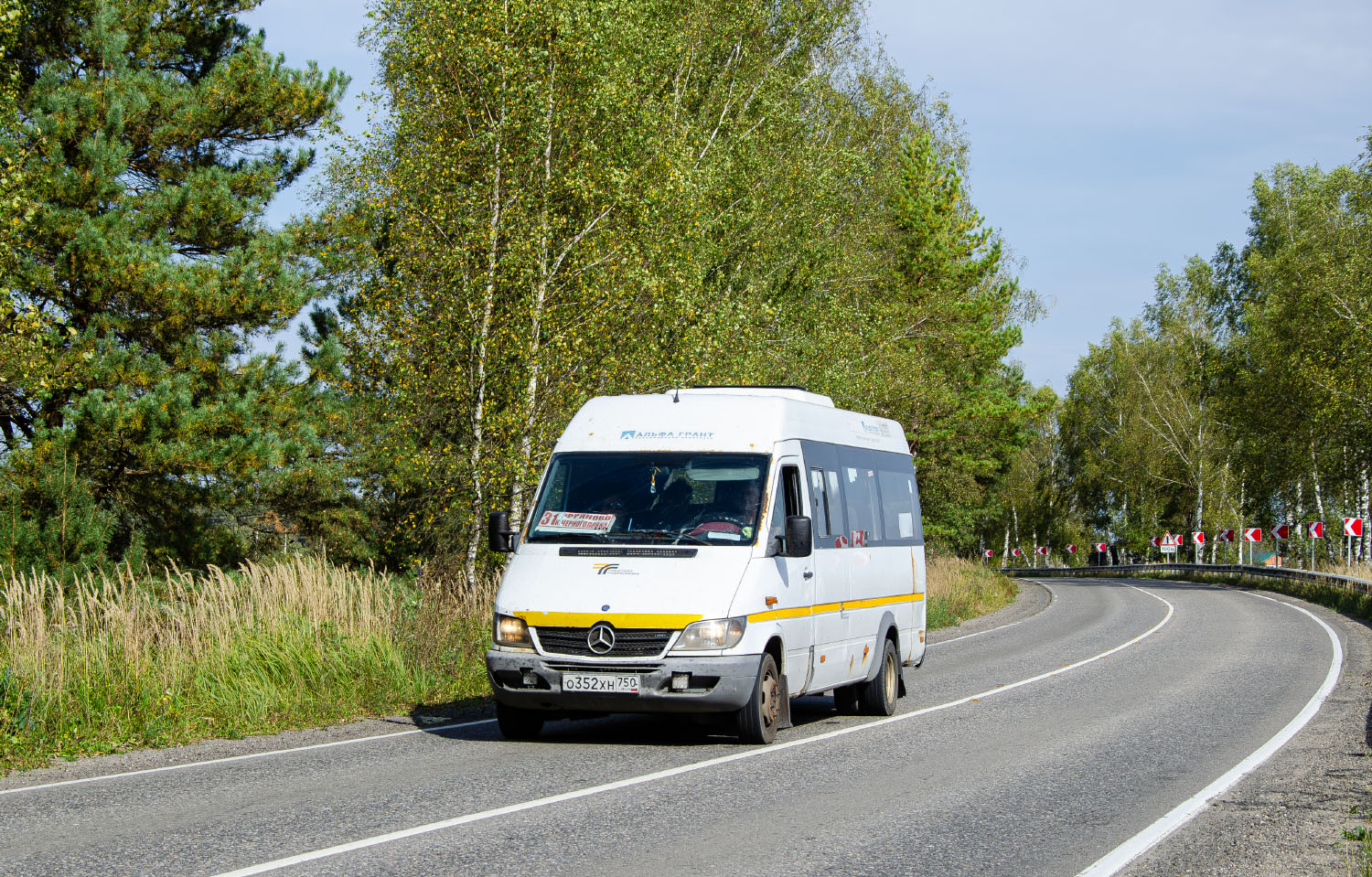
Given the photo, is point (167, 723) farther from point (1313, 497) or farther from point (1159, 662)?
point (1313, 497)

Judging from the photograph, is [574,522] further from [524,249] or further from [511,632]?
[524,249]

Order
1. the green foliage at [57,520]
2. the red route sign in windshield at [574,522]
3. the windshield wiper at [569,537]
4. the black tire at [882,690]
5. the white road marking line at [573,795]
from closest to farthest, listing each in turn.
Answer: the white road marking line at [573,795] < the windshield wiper at [569,537] < the red route sign in windshield at [574,522] < the black tire at [882,690] < the green foliage at [57,520]

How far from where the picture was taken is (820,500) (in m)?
12.0

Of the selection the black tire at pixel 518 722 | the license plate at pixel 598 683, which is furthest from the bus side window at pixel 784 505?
the black tire at pixel 518 722

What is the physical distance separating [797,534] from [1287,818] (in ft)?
13.3

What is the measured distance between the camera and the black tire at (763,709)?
1024 centimetres

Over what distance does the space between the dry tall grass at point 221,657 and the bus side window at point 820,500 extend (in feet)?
13.0

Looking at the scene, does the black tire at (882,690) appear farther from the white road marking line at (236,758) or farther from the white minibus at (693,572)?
the white road marking line at (236,758)

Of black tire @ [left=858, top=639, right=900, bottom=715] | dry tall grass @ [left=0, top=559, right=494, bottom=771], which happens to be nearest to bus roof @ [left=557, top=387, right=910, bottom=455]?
black tire @ [left=858, top=639, right=900, bottom=715]

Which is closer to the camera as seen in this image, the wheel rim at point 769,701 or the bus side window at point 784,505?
the wheel rim at point 769,701

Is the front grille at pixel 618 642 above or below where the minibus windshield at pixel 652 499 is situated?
below

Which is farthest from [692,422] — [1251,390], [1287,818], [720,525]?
[1251,390]

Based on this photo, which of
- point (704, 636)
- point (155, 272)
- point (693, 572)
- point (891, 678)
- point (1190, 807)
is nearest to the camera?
point (1190, 807)

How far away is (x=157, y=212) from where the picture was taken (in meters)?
21.0
